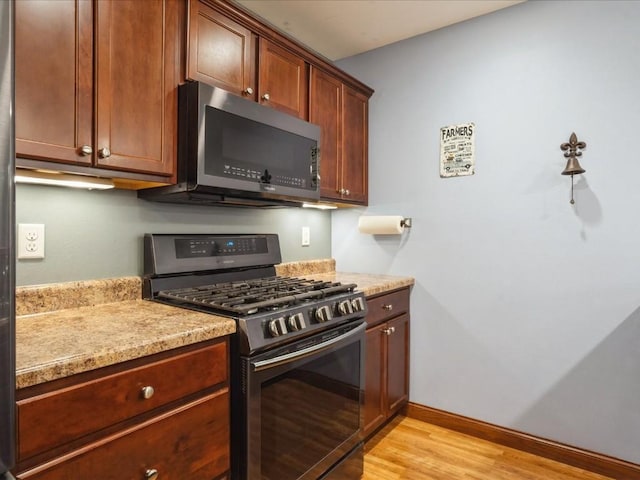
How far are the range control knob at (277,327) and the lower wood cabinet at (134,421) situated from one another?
157mm

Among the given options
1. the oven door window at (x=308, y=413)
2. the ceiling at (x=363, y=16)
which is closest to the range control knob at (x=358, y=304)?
the oven door window at (x=308, y=413)

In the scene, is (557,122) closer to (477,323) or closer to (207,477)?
(477,323)

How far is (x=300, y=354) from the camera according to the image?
1.41 meters

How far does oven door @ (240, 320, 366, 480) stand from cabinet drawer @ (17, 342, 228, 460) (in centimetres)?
16

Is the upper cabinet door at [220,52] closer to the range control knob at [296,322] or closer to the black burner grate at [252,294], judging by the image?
the black burner grate at [252,294]

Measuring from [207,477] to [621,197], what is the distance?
2.14 metres

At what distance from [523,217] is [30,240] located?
2.27 meters

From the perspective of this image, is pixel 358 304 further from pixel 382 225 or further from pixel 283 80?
pixel 283 80

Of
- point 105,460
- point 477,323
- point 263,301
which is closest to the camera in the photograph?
point 105,460

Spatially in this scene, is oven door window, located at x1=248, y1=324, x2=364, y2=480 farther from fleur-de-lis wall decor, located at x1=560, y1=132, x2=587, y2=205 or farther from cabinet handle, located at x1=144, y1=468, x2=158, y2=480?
fleur-de-lis wall decor, located at x1=560, y1=132, x2=587, y2=205

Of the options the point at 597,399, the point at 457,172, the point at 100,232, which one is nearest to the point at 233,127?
the point at 100,232

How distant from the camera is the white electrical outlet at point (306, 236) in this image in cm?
254

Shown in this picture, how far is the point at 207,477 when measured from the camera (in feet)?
3.79

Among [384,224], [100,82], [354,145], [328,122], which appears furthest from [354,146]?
[100,82]
